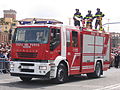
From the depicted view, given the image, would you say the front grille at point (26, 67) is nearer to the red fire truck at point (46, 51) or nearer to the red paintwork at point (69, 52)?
the red fire truck at point (46, 51)

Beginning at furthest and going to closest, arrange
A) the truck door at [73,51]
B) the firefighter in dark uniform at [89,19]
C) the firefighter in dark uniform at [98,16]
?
the firefighter in dark uniform at [98,16] → the firefighter in dark uniform at [89,19] → the truck door at [73,51]

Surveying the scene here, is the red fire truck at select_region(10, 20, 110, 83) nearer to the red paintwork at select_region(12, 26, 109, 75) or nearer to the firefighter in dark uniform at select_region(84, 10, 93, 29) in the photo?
the red paintwork at select_region(12, 26, 109, 75)

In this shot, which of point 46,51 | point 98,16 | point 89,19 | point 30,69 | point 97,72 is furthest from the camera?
point 98,16

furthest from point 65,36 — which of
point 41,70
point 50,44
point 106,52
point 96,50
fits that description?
point 106,52

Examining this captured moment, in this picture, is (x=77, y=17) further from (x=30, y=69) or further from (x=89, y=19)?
(x=30, y=69)

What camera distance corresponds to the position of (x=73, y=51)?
48.0ft

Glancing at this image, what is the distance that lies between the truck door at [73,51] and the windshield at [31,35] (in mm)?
1542

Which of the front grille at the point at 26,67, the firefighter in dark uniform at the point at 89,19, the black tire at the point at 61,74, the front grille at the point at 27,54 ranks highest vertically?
the firefighter in dark uniform at the point at 89,19

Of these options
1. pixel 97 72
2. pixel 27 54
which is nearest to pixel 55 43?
pixel 27 54

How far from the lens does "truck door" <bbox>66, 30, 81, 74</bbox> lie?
14.3 meters

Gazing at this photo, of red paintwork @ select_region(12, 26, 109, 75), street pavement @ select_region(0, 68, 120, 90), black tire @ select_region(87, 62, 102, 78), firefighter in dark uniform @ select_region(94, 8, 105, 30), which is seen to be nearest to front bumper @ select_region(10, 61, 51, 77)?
red paintwork @ select_region(12, 26, 109, 75)

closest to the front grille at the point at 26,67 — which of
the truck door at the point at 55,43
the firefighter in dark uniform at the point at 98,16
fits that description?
the truck door at the point at 55,43

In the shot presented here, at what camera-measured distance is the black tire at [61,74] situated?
13470 mm

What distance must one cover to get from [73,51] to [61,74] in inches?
58.4
